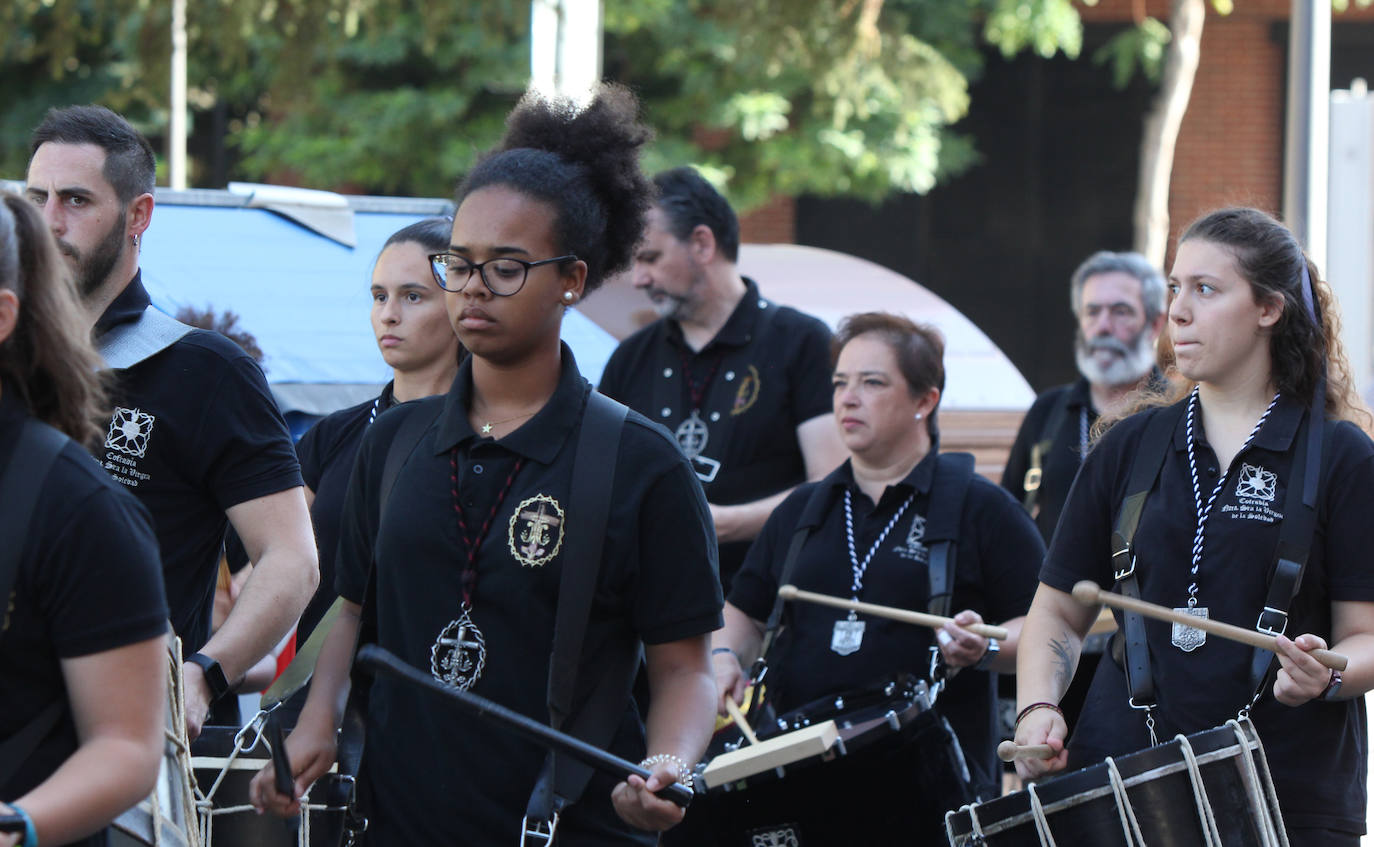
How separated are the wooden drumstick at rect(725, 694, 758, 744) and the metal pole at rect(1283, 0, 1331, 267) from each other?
4908 millimetres

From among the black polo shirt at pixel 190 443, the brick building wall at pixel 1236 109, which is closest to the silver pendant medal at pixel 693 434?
the black polo shirt at pixel 190 443

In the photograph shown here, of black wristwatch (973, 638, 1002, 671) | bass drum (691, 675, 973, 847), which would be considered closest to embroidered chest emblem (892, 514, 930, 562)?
black wristwatch (973, 638, 1002, 671)

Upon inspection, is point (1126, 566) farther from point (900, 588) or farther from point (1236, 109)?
point (1236, 109)

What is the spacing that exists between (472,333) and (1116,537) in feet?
5.09

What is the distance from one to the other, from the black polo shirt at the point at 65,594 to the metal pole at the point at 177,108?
10.5m

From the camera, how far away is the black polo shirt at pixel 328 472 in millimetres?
4598

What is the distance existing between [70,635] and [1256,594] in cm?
238

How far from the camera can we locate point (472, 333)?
3.06 m

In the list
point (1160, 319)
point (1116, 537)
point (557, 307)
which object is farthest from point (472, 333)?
point (1160, 319)

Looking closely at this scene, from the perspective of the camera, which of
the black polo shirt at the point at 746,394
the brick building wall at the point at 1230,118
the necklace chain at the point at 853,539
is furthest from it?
the brick building wall at the point at 1230,118

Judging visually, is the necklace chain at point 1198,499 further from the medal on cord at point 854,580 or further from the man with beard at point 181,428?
the man with beard at point 181,428

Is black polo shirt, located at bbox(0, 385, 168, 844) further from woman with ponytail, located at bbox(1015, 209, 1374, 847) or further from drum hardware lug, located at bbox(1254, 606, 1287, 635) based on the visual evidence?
drum hardware lug, located at bbox(1254, 606, 1287, 635)

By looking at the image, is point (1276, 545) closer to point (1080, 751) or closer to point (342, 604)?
point (1080, 751)

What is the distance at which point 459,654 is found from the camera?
3043 millimetres
